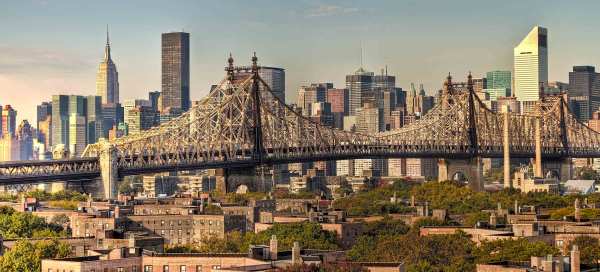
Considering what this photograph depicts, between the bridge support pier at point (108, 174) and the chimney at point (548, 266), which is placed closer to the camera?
the chimney at point (548, 266)

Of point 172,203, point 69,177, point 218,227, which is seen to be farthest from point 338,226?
point 69,177

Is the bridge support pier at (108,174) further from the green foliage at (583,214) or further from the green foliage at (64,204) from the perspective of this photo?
the green foliage at (583,214)

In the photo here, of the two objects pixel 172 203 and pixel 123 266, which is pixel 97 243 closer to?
pixel 123 266

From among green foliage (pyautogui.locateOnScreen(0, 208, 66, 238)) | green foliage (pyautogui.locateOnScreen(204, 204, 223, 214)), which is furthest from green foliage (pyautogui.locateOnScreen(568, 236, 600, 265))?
green foliage (pyautogui.locateOnScreen(204, 204, 223, 214))

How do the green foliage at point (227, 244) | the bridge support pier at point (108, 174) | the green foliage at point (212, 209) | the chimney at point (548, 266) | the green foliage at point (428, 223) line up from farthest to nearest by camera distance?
the bridge support pier at point (108, 174)
the green foliage at point (212, 209)
the green foliage at point (428, 223)
the green foliage at point (227, 244)
the chimney at point (548, 266)

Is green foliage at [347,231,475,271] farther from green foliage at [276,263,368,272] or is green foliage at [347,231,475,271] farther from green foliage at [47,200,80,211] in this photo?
green foliage at [47,200,80,211]

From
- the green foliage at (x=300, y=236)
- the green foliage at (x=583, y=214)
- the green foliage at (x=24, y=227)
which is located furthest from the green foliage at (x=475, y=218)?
the green foliage at (x=24, y=227)
